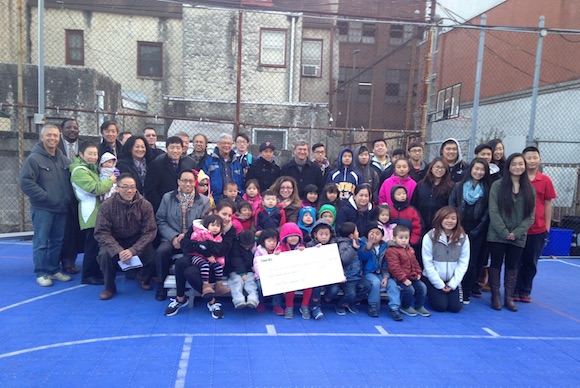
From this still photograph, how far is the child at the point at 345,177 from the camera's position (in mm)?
5715

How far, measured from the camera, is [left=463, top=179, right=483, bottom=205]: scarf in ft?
16.6

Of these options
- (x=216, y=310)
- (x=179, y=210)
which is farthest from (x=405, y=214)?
(x=179, y=210)

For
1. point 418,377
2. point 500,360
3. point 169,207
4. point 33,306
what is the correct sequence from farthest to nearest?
1. point 169,207
2. point 33,306
3. point 500,360
4. point 418,377

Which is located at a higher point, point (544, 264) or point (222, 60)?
point (222, 60)

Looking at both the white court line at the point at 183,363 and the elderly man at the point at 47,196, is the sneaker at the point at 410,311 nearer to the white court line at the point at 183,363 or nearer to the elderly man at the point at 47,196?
the white court line at the point at 183,363

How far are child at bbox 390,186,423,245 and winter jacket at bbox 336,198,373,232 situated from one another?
0.30m

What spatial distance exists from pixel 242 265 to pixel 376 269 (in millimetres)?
1539

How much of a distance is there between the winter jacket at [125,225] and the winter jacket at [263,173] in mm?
1601

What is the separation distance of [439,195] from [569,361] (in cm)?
216

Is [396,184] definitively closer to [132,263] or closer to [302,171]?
[302,171]

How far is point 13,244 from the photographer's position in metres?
7.43

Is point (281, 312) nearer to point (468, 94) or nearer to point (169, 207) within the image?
point (169, 207)

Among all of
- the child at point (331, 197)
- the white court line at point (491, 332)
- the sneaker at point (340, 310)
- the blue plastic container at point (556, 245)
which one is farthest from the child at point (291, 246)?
the blue plastic container at point (556, 245)

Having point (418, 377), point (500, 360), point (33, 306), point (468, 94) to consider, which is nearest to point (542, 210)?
point (500, 360)
